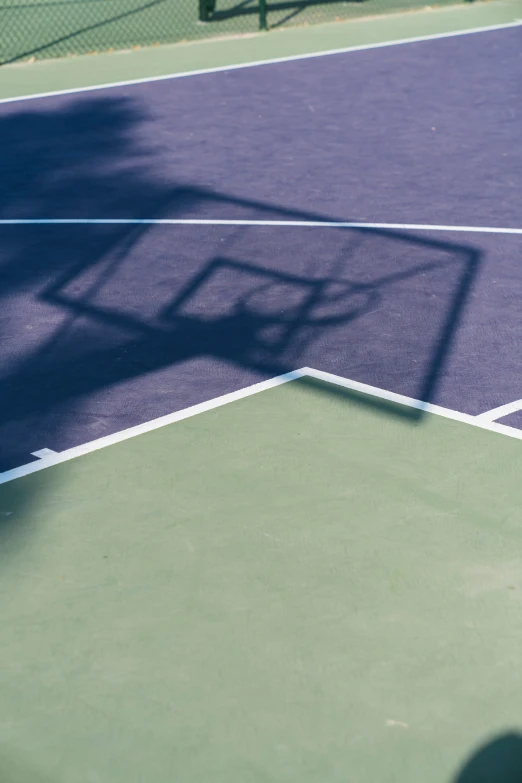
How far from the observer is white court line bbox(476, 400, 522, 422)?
707cm

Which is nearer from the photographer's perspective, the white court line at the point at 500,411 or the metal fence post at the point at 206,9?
the white court line at the point at 500,411

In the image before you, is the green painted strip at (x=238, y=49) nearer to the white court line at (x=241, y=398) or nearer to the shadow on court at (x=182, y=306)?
the shadow on court at (x=182, y=306)

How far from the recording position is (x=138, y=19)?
20.8 meters

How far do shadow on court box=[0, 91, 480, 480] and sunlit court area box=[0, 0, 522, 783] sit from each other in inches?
1.2

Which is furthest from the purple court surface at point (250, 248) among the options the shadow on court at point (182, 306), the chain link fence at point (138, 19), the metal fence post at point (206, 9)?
the metal fence post at point (206, 9)

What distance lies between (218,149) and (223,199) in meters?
1.98

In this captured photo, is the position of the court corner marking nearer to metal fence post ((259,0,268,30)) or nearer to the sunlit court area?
the sunlit court area

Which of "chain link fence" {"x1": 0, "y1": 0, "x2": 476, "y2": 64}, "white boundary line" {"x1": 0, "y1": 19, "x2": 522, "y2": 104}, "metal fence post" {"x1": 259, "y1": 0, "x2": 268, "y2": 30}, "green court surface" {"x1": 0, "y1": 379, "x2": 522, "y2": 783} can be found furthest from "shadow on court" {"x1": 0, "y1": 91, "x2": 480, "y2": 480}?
"metal fence post" {"x1": 259, "y1": 0, "x2": 268, "y2": 30}

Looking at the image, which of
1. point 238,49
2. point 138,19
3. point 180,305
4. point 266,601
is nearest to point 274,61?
point 238,49

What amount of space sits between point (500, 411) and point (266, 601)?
2500 millimetres

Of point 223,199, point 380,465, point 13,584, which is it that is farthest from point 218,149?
point 13,584

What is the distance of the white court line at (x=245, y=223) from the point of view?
10633 millimetres

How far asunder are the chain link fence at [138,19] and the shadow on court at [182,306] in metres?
7.78

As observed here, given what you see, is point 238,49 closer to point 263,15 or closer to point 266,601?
point 263,15
